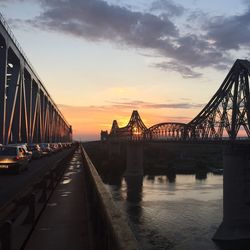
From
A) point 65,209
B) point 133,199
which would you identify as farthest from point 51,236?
point 133,199

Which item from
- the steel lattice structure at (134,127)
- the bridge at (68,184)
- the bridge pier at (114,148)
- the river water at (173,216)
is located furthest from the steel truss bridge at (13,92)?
the steel lattice structure at (134,127)

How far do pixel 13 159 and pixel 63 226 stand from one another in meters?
15.7

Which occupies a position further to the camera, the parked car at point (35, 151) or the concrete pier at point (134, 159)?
the concrete pier at point (134, 159)

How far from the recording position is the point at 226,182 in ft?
164

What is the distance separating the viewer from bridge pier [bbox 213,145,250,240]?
42.3 meters

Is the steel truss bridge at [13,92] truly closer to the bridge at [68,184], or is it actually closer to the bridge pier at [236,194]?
the bridge at [68,184]

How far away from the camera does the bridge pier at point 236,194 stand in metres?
42.3

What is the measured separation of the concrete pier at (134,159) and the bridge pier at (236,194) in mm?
56026

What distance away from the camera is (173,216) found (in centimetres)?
4547

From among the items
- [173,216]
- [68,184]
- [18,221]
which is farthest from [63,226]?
[173,216]

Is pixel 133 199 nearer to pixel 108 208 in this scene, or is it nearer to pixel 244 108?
pixel 244 108

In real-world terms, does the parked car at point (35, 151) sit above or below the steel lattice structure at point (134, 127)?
below

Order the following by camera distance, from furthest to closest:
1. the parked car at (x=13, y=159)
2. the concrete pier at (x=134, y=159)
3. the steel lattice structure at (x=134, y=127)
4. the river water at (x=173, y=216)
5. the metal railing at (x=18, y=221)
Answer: the steel lattice structure at (x=134, y=127) → the concrete pier at (x=134, y=159) → the river water at (x=173, y=216) → the parked car at (x=13, y=159) → the metal railing at (x=18, y=221)

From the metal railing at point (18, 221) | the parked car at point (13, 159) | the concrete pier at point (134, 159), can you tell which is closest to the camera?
the metal railing at point (18, 221)
